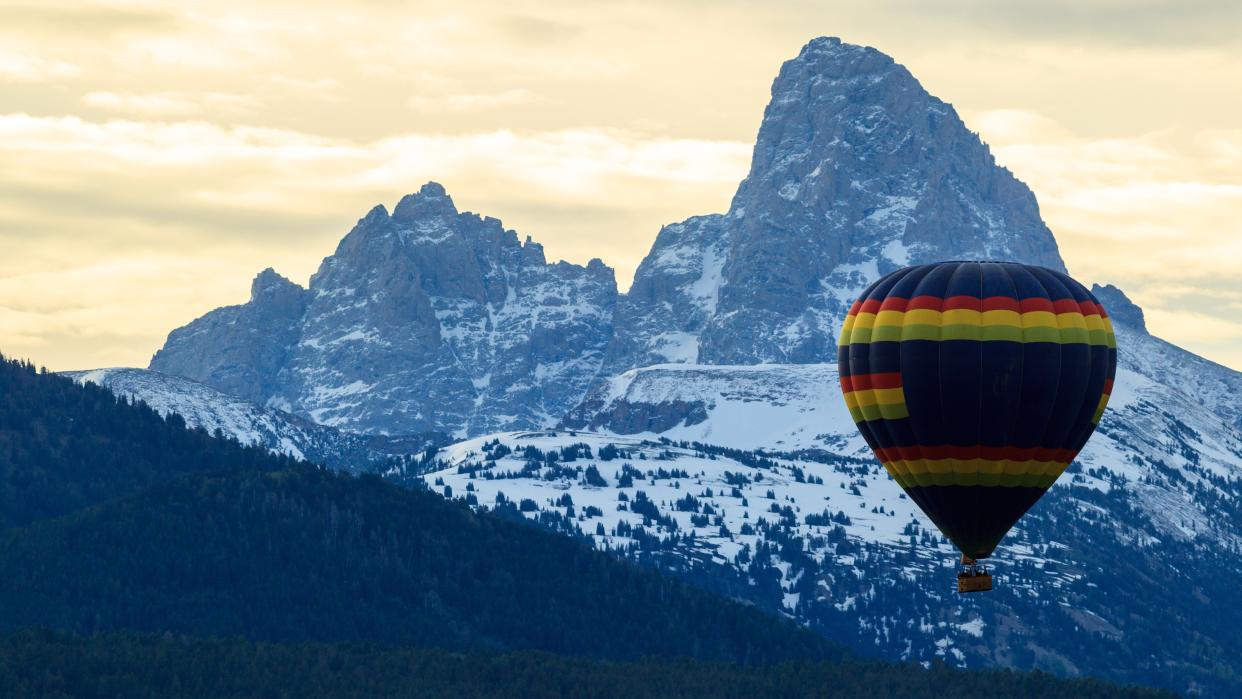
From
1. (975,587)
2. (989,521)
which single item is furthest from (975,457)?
(975,587)

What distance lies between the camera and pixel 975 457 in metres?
200

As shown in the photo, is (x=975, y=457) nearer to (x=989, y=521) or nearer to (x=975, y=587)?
(x=989, y=521)

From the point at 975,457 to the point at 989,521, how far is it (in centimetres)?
544

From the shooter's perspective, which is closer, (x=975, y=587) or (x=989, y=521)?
(x=975, y=587)

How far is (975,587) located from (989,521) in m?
14.7

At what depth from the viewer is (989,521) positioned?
647ft

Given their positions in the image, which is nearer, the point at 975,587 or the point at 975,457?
the point at 975,587

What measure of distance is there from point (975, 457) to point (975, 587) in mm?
18662

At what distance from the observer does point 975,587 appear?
183375 mm
